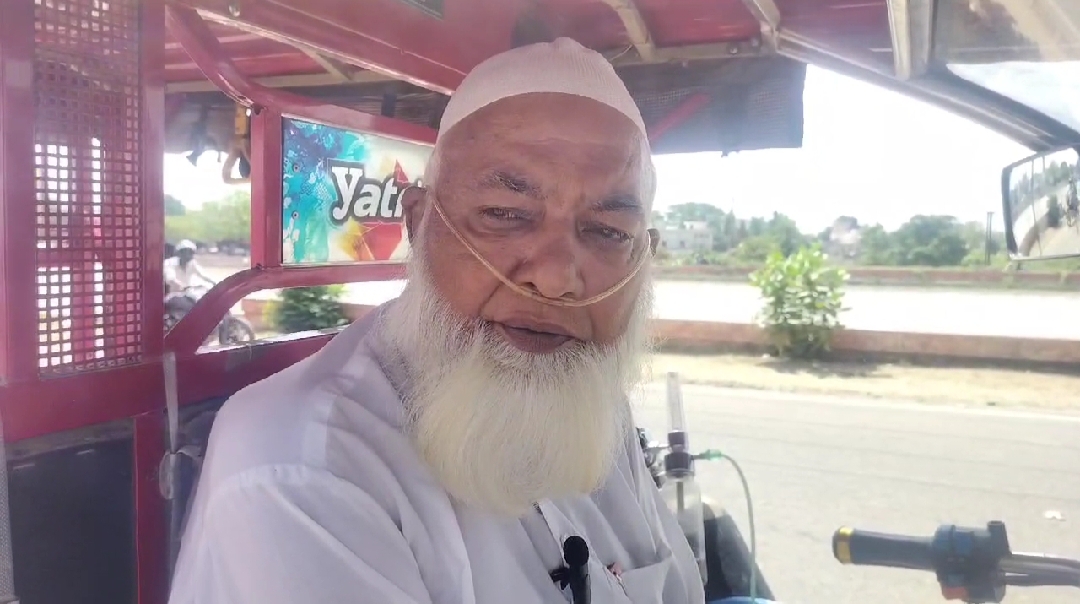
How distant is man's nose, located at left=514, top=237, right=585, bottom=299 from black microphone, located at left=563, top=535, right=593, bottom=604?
17.5 inches

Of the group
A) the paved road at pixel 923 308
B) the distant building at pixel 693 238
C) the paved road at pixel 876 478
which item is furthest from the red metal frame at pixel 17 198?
the distant building at pixel 693 238

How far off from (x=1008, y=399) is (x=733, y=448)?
4413 millimetres

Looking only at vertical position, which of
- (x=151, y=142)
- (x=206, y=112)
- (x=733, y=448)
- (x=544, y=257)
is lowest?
(x=733, y=448)

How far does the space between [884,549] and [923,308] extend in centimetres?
1944

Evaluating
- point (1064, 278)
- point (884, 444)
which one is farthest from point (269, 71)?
point (1064, 278)

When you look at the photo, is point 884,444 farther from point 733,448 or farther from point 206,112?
point 206,112

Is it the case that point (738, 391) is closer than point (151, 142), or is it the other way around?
point (151, 142)

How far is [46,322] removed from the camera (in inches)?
46.8

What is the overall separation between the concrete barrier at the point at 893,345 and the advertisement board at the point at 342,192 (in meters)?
8.51

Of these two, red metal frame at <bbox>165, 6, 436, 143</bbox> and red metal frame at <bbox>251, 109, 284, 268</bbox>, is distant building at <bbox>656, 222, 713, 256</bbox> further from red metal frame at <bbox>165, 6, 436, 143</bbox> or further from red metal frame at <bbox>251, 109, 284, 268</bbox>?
red metal frame at <bbox>251, 109, 284, 268</bbox>

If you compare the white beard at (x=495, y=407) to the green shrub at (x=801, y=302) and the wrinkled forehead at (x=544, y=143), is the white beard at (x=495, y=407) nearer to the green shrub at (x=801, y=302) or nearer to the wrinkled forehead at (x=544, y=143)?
the wrinkled forehead at (x=544, y=143)

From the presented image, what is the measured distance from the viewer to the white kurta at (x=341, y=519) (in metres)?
1.06

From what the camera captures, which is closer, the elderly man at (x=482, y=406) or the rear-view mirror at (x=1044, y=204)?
the elderly man at (x=482, y=406)

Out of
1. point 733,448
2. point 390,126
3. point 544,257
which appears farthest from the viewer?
point 733,448
